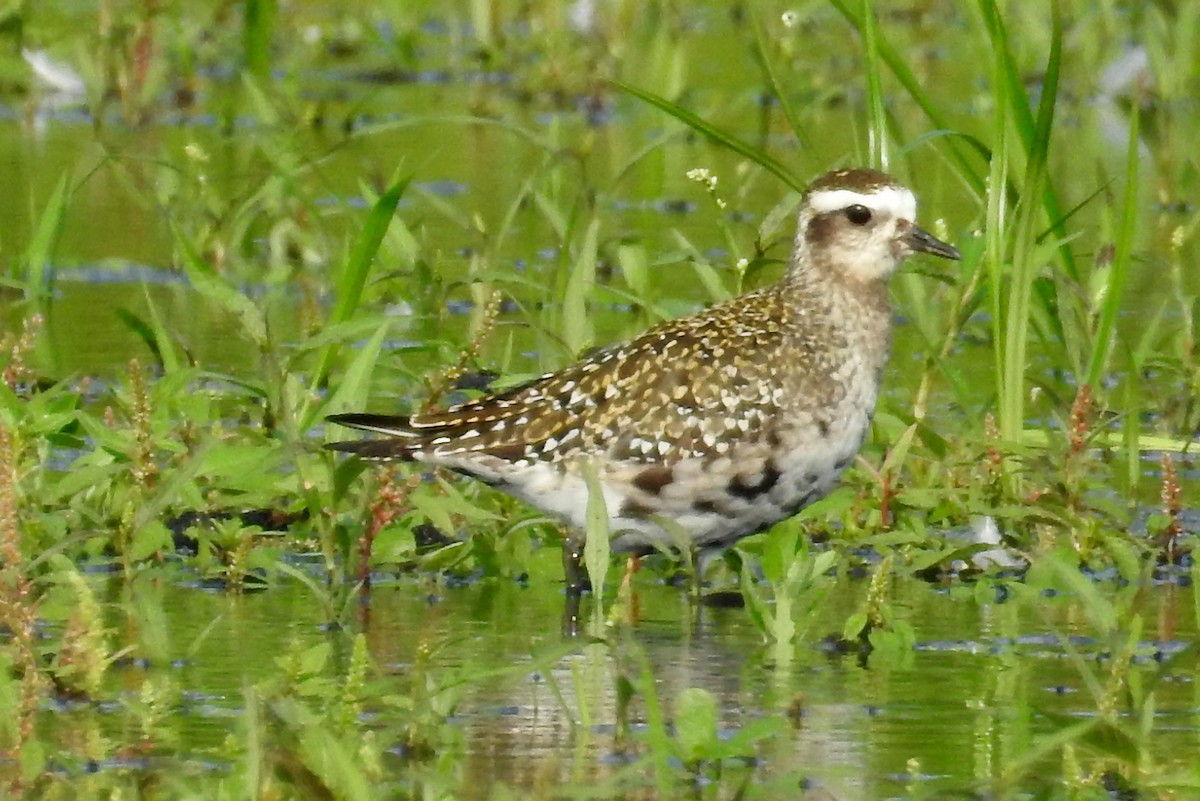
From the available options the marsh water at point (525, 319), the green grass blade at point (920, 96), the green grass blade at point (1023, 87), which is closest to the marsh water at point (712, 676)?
the marsh water at point (525, 319)

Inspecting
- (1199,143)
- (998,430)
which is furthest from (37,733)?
(1199,143)

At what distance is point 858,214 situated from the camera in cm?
851

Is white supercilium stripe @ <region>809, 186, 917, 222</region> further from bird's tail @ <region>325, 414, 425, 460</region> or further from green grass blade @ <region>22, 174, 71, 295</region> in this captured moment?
green grass blade @ <region>22, 174, 71, 295</region>

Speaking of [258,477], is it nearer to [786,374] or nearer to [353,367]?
[353,367]

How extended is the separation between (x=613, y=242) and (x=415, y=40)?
5.87 metres

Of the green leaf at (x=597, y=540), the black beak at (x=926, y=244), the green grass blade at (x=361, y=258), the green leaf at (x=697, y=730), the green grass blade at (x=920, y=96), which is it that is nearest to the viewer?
the green leaf at (x=697, y=730)

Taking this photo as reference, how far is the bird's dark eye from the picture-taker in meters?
8.50

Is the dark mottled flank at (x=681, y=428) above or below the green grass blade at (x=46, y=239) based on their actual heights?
below

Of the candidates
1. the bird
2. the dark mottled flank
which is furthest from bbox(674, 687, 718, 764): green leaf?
the dark mottled flank

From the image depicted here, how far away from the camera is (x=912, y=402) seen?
9.64 meters

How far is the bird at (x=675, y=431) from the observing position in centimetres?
780

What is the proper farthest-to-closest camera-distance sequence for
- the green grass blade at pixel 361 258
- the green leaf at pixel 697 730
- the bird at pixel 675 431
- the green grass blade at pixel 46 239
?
the green grass blade at pixel 46 239 → the green grass blade at pixel 361 258 → the bird at pixel 675 431 → the green leaf at pixel 697 730

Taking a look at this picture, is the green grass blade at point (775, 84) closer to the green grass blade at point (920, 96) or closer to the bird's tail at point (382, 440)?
the green grass blade at point (920, 96)

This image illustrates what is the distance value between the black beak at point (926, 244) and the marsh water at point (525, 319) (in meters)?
0.64
